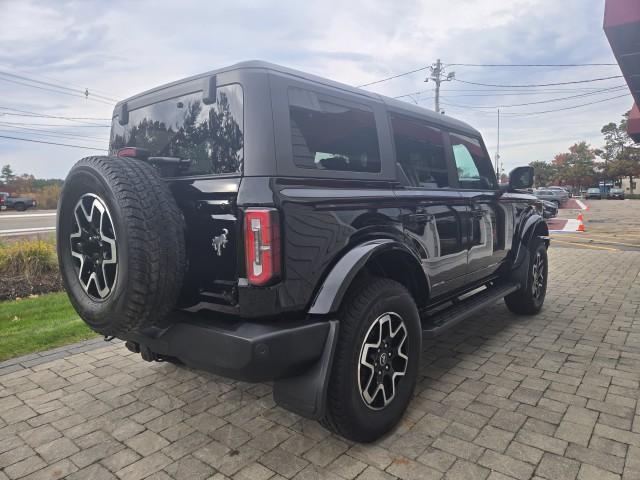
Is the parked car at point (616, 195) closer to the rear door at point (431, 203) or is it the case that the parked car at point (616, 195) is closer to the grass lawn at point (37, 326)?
the rear door at point (431, 203)

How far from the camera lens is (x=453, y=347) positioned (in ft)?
13.5

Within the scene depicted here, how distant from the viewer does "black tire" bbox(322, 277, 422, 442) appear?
231 cm

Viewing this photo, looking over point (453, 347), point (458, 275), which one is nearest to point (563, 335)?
point (453, 347)

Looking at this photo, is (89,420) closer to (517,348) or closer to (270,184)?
(270,184)

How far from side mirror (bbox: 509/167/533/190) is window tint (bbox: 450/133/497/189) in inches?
8.8

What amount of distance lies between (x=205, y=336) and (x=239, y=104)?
118cm

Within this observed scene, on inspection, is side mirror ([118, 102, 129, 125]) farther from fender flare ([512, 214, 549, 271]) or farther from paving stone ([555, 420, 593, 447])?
fender flare ([512, 214, 549, 271])

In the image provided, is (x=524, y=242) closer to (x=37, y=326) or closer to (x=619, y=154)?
(x=37, y=326)

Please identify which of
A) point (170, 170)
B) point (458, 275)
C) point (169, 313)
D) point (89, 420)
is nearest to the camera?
point (169, 313)

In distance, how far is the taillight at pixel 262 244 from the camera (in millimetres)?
2037

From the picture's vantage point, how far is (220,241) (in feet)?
7.13

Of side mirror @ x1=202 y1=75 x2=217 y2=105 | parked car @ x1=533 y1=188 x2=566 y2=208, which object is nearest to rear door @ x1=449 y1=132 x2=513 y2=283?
side mirror @ x1=202 y1=75 x2=217 y2=105

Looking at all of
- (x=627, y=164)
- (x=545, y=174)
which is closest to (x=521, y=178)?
(x=627, y=164)

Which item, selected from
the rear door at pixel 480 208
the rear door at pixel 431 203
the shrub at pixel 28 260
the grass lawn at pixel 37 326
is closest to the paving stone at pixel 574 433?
the rear door at pixel 431 203
